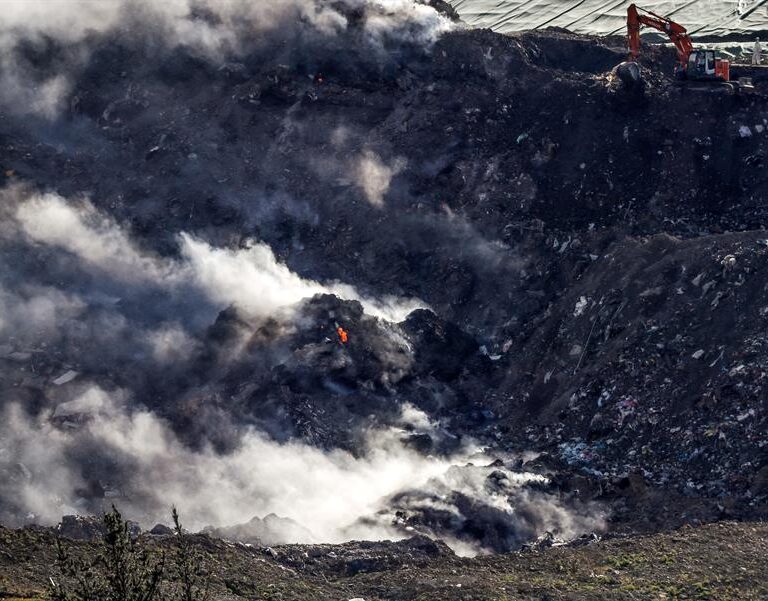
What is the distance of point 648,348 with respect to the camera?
26.6 metres

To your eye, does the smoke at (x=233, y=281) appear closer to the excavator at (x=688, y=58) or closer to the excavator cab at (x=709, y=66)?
the excavator at (x=688, y=58)

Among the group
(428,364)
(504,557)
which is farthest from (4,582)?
(428,364)

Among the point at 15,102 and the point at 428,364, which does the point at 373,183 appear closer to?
the point at 428,364

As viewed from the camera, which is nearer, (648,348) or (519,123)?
(648,348)

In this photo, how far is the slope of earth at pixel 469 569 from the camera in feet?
62.8

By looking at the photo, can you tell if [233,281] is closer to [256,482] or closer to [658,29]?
[256,482]

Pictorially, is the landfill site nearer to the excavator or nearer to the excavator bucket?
the excavator

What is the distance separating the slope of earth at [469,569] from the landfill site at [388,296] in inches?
2.6

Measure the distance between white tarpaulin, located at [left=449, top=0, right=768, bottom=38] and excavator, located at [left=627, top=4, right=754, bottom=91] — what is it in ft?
9.63

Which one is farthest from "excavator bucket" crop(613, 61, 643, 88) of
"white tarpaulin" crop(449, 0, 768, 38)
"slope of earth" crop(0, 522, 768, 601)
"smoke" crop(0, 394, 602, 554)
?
"slope of earth" crop(0, 522, 768, 601)

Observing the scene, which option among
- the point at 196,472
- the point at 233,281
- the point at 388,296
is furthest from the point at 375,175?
the point at 196,472

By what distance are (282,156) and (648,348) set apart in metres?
12.1

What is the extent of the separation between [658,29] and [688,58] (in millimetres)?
1842

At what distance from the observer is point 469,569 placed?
68.0ft
